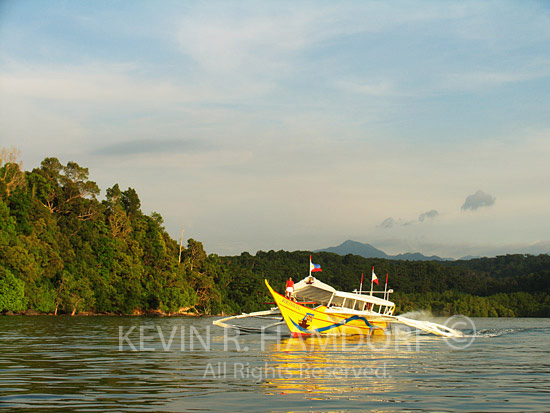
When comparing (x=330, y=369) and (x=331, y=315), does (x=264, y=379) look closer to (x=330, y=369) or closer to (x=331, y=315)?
(x=330, y=369)

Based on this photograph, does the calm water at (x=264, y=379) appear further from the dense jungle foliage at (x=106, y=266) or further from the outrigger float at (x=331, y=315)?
the dense jungle foliage at (x=106, y=266)

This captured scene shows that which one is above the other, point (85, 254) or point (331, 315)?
point (85, 254)

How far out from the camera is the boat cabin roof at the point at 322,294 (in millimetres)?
41438

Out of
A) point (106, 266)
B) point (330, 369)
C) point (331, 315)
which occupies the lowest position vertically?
point (330, 369)

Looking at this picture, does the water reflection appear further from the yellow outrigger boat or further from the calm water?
the yellow outrigger boat

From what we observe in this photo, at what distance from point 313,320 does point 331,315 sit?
128 centimetres

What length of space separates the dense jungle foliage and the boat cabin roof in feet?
135

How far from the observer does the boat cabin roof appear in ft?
136

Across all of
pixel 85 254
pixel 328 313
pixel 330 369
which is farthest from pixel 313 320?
pixel 85 254

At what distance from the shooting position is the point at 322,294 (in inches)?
1692

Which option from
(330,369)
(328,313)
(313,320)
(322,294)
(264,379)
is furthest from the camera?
(322,294)

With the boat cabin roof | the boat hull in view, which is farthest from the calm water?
the boat cabin roof

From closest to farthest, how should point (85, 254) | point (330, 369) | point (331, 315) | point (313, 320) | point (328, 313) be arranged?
point (330, 369)
point (313, 320)
point (328, 313)
point (331, 315)
point (85, 254)

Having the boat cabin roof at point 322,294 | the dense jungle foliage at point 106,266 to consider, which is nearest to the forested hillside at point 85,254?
the dense jungle foliage at point 106,266
